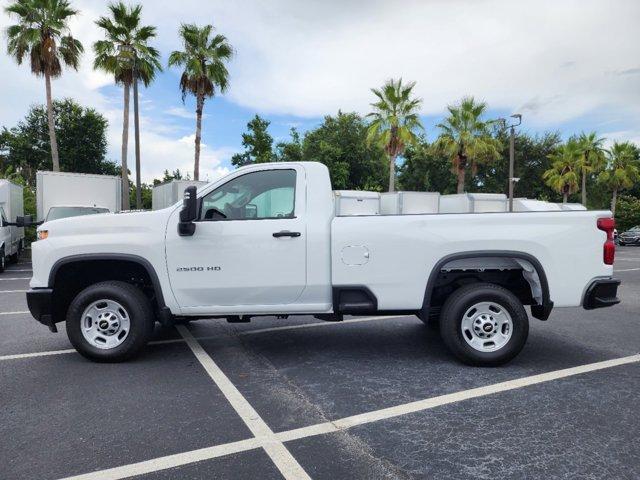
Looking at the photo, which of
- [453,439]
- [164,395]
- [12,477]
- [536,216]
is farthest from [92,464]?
[536,216]

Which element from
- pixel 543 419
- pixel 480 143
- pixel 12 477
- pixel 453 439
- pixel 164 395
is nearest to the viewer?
pixel 12 477

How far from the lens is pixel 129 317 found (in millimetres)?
4895

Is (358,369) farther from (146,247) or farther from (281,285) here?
(146,247)

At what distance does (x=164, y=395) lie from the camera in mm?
4117

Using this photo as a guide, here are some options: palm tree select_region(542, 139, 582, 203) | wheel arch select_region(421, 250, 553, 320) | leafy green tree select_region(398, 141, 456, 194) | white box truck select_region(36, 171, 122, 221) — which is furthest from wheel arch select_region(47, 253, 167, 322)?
leafy green tree select_region(398, 141, 456, 194)

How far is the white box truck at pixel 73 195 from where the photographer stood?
48.3 feet

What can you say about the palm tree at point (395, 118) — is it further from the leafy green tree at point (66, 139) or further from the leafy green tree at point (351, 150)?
the leafy green tree at point (66, 139)

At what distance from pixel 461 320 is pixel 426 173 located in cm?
4288

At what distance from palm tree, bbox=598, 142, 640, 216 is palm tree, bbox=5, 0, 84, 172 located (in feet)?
146

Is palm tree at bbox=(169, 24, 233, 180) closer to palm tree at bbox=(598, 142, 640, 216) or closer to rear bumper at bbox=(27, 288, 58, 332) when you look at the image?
rear bumper at bbox=(27, 288, 58, 332)

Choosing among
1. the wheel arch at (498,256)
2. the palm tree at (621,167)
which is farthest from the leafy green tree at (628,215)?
the wheel arch at (498,256)

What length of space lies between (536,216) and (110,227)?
13.7 feet

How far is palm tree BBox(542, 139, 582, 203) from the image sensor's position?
133 ft

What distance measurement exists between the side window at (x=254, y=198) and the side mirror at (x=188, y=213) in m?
0.18
